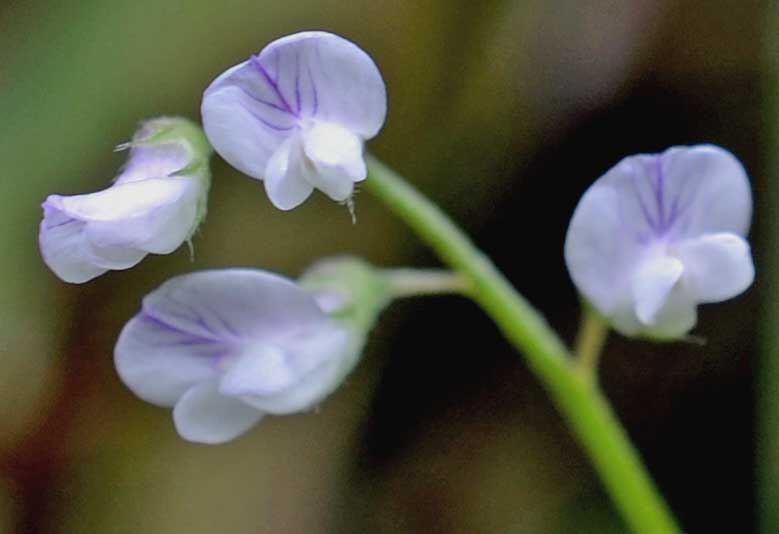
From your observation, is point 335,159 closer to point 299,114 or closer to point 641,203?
point 299,114

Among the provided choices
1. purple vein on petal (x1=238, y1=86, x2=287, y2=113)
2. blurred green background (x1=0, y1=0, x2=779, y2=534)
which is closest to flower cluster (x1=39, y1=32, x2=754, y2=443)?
purple vein on petal (x1=238, y1=86, x2=287, y2=113)

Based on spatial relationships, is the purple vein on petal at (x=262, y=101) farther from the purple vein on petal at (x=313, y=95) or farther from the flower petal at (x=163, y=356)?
the flower petal at (x=163, y=356)

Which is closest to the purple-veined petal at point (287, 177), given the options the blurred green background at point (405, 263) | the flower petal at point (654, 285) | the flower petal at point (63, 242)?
the flower petal at point (63, 242)

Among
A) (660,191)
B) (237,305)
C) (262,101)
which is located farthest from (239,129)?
(660,191)

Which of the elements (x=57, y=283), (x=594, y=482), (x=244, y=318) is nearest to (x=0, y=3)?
(x=57, y=283)

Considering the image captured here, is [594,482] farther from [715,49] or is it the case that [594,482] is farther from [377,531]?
[715,49]

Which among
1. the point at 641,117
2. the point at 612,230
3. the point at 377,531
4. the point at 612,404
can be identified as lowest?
the point at 377,531
